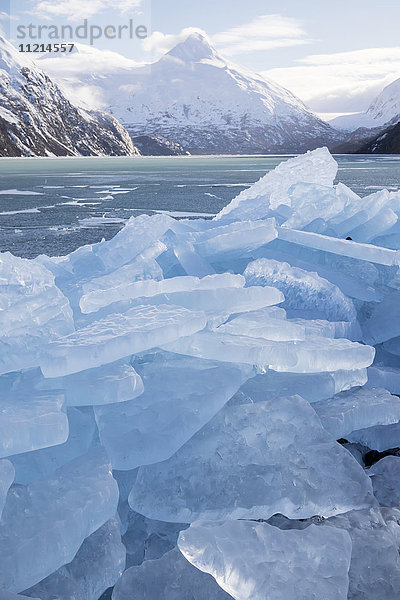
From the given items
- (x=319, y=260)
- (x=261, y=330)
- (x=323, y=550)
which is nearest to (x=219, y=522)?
(x=323, y=550)


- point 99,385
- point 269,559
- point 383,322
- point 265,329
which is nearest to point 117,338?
point 99,385

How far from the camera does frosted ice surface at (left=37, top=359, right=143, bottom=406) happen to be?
2582 mm

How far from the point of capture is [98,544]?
2.36 m

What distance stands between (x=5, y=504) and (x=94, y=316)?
1.34 meters

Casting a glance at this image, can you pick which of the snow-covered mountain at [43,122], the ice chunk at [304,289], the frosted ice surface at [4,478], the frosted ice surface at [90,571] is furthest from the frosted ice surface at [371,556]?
the snow-covered mountain at [43,122]

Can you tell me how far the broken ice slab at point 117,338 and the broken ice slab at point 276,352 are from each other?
99mm

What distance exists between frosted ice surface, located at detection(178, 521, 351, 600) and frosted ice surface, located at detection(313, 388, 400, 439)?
0.84m

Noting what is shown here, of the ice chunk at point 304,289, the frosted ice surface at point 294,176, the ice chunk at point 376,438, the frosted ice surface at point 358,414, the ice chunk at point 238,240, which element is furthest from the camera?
the frosted ice surface at point 294,176

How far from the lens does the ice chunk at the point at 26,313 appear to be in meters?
2.91

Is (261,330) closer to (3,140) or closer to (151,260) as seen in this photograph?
(151,260)

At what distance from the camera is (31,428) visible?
2.35 meters

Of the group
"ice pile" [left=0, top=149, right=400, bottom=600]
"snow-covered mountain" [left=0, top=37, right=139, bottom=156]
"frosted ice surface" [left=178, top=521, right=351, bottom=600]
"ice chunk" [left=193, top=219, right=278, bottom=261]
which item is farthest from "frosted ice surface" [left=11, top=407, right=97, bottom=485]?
"snow-covered mountain" [left=0, top=37, right=139, bottom=156]

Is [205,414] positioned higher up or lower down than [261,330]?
lower down

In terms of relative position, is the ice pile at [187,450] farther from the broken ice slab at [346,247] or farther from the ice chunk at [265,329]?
the broken ice slab at [346,247]
